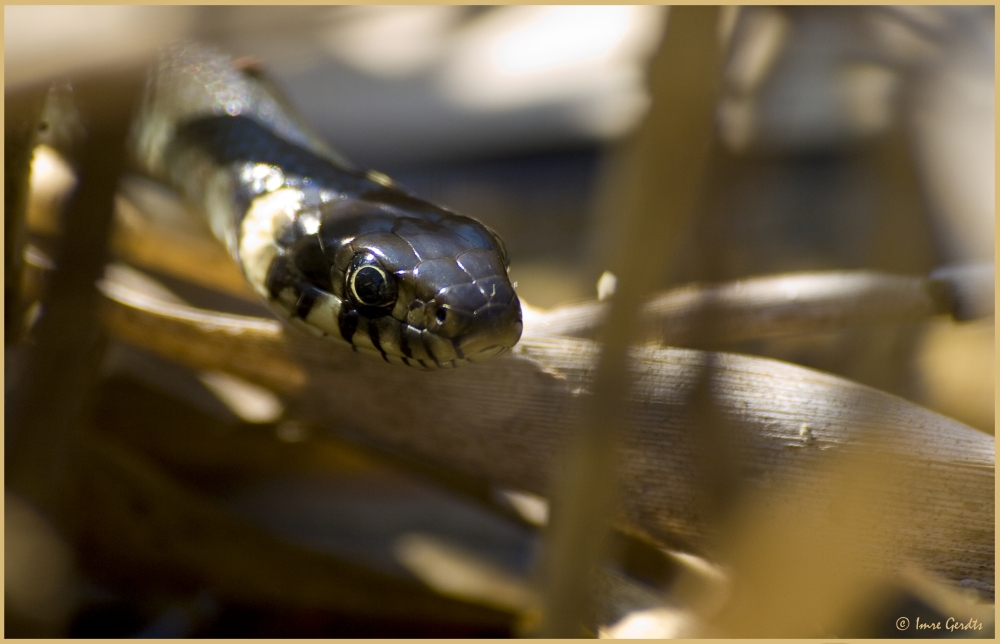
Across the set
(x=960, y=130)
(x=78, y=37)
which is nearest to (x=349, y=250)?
(x=78, y=37)

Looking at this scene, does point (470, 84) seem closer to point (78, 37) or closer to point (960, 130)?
point (960, 130)

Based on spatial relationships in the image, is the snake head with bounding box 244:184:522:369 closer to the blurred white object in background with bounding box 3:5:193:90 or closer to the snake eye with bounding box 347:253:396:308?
the snake eye with bounding box 347:253:396:308

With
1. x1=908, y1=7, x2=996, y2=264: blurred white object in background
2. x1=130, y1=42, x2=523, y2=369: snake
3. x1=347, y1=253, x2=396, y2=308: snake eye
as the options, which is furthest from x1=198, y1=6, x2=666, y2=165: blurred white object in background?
x1=347, y1=253, x2=396, y2=308: snake eye

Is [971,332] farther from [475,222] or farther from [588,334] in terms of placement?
[475,222]

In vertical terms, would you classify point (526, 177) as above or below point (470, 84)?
below

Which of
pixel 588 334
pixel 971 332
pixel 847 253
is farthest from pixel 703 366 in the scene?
pixel 847 253

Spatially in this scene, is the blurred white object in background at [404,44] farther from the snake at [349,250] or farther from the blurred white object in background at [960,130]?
the blurred white object in background at [960,130]

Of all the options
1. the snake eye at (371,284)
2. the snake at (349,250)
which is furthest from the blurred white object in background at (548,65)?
the snake eye at (371,284)
